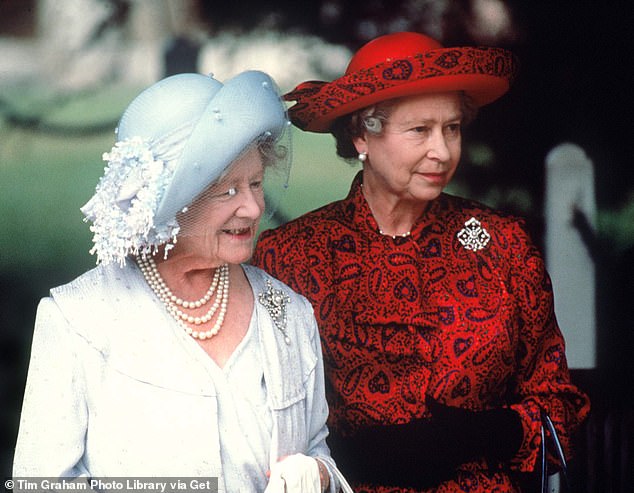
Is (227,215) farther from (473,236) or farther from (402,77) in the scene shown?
(473,236)

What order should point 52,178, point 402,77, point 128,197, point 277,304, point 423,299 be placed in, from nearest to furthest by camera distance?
1. point 128,197
2. point 277,304
3. point 402,77
4. point 423,299
5. point 52,178

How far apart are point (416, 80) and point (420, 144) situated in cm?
22

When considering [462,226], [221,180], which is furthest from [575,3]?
[221,180]

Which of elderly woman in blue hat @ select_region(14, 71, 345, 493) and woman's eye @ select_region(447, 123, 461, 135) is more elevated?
woman's eye @ select_region(447, 123, 461, 135)

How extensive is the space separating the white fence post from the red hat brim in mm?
1333

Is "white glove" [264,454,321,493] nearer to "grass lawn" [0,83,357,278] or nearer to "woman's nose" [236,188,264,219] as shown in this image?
"woman's nose" [236,188,264,219]

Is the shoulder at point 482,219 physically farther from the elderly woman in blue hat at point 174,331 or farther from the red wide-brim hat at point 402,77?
the elderly woman in blue hat at point 174,331

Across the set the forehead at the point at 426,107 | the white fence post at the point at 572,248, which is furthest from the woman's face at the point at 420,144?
the white fence post at the point at 572,248

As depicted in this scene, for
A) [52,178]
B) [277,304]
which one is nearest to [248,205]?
[277,304]

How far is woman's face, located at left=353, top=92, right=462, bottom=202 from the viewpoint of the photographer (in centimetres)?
362

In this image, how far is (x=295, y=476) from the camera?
9.38ft

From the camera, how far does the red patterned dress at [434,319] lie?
356 cm

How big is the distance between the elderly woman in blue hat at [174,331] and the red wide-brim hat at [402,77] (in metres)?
0.63

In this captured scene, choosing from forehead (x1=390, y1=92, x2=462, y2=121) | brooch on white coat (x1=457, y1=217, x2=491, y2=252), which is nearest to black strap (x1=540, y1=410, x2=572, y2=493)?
brooch on white coat (x1=457, y1=217, x2=491, y2=252)
